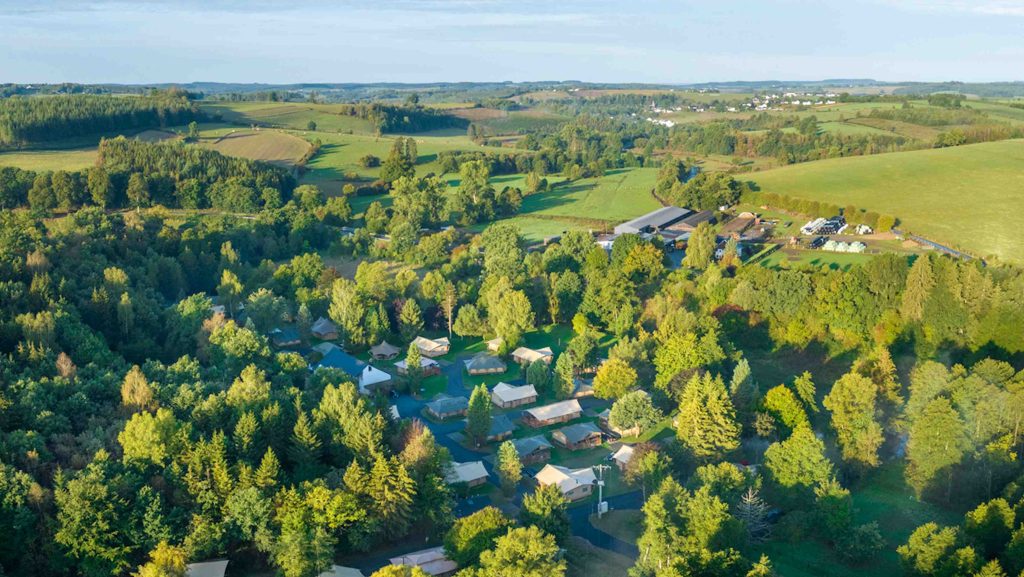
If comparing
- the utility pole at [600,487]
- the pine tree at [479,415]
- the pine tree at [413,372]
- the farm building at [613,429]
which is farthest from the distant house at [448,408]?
the utility pole at [600,487]

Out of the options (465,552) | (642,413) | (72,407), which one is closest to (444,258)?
(642,413)

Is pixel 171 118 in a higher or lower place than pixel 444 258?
higher

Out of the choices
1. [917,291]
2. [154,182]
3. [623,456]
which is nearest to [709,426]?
[623,456]

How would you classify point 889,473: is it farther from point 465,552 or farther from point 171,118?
point 171,118

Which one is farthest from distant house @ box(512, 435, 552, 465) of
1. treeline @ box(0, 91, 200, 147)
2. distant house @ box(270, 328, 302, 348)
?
treeline @ box(0, 91, 200, 147)

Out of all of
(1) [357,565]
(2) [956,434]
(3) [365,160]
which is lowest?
(1) [357,565]

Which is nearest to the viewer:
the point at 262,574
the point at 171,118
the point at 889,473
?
the point at 262,574
